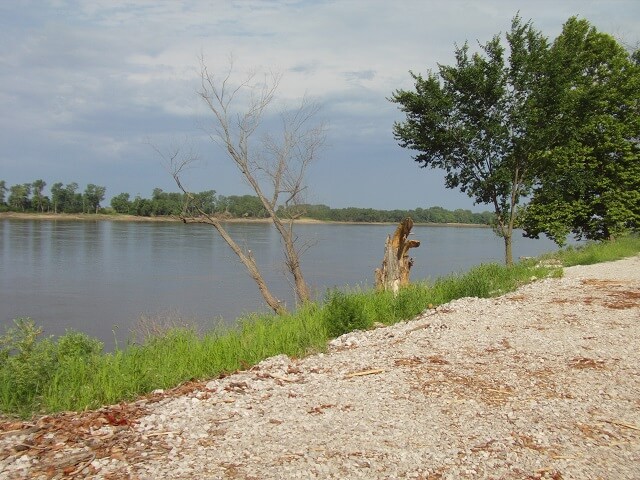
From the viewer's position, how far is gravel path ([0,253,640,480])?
3455mm

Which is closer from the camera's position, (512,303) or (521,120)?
(512,303)

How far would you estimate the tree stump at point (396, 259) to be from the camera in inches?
504

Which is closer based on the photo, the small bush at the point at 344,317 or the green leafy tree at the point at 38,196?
the small bush at the point at 344,317

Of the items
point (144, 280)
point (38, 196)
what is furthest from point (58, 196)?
point (144, 280)

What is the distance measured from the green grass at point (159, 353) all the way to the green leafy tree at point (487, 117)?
27.7ft

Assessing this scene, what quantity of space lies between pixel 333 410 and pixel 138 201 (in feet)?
242

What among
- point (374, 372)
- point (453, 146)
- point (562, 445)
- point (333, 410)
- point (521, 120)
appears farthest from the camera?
point (453, 146)

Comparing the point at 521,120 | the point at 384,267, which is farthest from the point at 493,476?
the point at 521,120

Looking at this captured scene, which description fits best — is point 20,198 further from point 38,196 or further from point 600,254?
point 600,254

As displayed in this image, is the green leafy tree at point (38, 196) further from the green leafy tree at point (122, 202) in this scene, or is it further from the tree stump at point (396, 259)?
the tree stump at point (396, 259)

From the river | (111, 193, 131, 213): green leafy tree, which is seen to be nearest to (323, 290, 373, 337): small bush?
the river

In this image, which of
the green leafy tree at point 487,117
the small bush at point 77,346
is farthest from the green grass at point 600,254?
the small bush at point 77,346

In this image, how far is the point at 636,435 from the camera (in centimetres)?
400

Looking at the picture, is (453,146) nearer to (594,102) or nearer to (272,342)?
(594,102)
